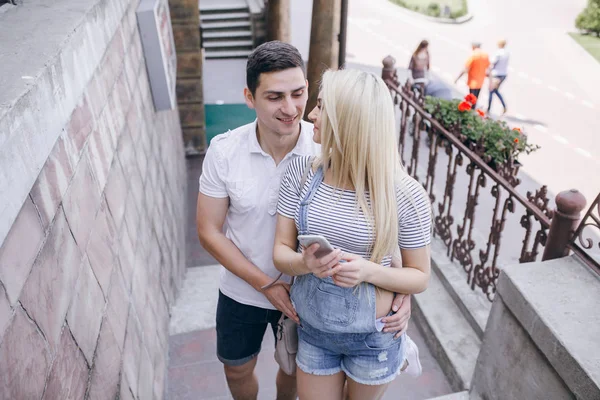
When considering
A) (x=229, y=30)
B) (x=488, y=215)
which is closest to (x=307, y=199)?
(x=488, y=215)

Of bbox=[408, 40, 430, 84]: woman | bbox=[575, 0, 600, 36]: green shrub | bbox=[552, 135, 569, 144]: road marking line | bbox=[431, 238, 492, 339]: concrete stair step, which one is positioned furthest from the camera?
bbox=[575, 0, 600, 36]: green shrub

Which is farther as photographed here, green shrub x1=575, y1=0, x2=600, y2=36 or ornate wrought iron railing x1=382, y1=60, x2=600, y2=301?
green shrub x1=575, y1=0, x2=600, y2=36

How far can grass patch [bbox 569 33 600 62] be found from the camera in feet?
53.0

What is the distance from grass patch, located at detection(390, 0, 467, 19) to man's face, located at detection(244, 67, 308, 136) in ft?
67.0

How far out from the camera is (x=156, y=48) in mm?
4273

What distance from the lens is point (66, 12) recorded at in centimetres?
226

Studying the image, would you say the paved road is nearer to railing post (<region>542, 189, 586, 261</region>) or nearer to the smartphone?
railing post (<region>542, 189, 586, 261</region>)

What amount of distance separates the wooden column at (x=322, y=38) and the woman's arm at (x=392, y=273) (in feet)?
11.8

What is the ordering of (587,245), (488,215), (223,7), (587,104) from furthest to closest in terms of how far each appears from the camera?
(223,7), (587,104), (488,215), (587,245)

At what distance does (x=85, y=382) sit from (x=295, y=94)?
50.5 inches

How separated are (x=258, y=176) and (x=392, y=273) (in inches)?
26.2

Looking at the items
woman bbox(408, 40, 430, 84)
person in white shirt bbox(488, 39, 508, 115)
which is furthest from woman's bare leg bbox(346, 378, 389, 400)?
person in white shirt bbox(488, 39, 508, 115)

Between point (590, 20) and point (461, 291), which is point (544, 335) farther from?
point (590, 20)

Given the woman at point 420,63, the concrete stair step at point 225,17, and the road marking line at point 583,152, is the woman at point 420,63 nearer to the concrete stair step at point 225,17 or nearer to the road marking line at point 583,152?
the road marking line at point 583,152
